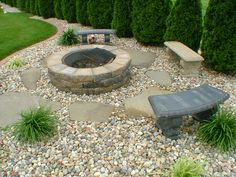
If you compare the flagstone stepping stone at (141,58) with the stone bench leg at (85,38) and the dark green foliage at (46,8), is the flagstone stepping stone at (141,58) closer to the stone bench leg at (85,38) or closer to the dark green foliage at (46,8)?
the stone bench leg at (85,38)

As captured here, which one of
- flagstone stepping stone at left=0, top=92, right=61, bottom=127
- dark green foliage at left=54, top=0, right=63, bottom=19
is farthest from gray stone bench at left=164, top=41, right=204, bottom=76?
dark green foliage at left=54, top=0, right=63, bottom=19

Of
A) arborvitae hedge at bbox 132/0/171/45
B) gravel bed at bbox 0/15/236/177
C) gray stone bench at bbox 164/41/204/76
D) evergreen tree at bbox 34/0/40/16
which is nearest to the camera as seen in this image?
gravel bed at bbox 0/15/236/177

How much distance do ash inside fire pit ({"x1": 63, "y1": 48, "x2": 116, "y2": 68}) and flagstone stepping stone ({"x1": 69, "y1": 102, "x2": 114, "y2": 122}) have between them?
1559mm

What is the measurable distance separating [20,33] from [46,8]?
3.11 meters

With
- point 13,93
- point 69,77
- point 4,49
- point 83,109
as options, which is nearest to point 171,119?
point 83,109

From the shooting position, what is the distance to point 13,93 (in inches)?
225

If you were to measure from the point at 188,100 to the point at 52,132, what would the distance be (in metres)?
2.16

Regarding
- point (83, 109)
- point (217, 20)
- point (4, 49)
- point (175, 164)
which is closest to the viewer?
point (175, 164)

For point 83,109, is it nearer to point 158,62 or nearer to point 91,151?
point 91,151

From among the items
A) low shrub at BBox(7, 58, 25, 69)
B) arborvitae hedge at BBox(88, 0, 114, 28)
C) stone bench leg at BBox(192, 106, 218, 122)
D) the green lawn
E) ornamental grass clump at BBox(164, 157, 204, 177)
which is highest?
arborvitae hedge at BBox(88, 0, 114, 28)

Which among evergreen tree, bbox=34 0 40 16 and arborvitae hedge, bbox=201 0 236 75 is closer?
arborvitae hedge, bbox=201 0 236 75

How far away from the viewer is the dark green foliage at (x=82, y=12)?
33.0 ft

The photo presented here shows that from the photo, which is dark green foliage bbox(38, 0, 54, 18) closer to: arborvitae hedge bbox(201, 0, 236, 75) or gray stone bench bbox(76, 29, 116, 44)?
gray stone bench bbox(76, 29, 116, 44)

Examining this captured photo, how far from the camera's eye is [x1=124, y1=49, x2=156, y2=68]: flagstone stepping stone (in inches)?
271
